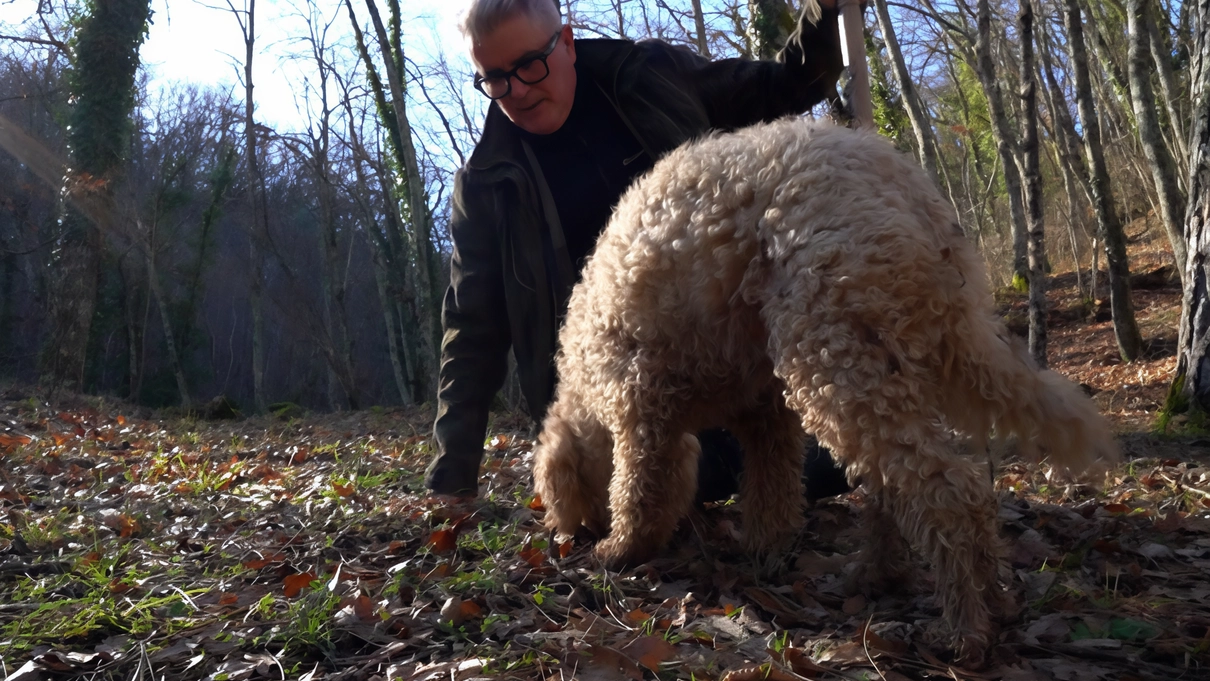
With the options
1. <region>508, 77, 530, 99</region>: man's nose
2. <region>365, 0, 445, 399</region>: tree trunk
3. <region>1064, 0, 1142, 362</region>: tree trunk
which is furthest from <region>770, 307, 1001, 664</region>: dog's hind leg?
<region>365, 0, 445, 399</region>: tree trunk

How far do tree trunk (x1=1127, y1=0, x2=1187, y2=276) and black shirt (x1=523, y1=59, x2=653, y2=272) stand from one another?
5.67 meters

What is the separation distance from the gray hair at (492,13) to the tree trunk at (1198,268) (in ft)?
12.0

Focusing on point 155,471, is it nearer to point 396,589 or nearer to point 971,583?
point 396,589

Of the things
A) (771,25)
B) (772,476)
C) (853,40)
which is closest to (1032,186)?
(771,25)

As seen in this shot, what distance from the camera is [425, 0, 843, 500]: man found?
148 inches

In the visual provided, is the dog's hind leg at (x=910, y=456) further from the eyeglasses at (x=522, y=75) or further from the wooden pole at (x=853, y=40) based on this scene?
the eyeglasses at (x=522, y=75)

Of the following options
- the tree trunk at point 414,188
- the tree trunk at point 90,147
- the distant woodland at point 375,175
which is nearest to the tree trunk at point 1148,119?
the distant woodland at point 375,175

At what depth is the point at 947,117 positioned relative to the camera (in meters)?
30.3

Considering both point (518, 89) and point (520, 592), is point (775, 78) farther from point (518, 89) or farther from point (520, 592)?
point (520, 592)

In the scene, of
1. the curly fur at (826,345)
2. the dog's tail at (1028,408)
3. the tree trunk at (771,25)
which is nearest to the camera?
the curly fur at (826,345)

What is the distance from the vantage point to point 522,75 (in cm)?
375

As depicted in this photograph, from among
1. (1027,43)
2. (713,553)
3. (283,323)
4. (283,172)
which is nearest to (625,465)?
(713,553)

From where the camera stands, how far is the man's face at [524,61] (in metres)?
3.64

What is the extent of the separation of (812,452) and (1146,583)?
1.52 meters
